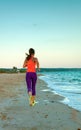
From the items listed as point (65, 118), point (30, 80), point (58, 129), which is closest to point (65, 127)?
point (58, 129)

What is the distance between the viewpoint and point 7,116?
399 inches

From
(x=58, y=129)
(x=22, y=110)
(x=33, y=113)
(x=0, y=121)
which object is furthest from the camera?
(x=22, y=110)

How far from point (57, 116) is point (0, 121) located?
199cm

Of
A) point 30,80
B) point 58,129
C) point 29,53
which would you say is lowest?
point 58,129

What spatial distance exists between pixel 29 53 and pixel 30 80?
1.05 metres

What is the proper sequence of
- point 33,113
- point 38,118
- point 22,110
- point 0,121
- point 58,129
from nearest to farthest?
point 58,129, point 0,121, point 38,118, point 33,113, point 22,110

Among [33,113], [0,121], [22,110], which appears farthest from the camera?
[22,110]

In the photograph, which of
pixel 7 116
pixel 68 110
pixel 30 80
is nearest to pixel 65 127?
pixel 7 116

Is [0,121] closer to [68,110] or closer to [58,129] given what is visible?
[58,129]

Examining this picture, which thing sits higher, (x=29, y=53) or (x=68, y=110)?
(x=29, y=53)

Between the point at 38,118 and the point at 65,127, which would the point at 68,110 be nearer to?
the point at 38,118

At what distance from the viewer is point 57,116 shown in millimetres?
10383

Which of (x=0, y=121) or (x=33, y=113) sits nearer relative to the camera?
(x=0, y=121)

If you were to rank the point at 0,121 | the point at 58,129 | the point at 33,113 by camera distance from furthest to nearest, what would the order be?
the point at 33,113 → the point at 0,121 → the point at 58,129
